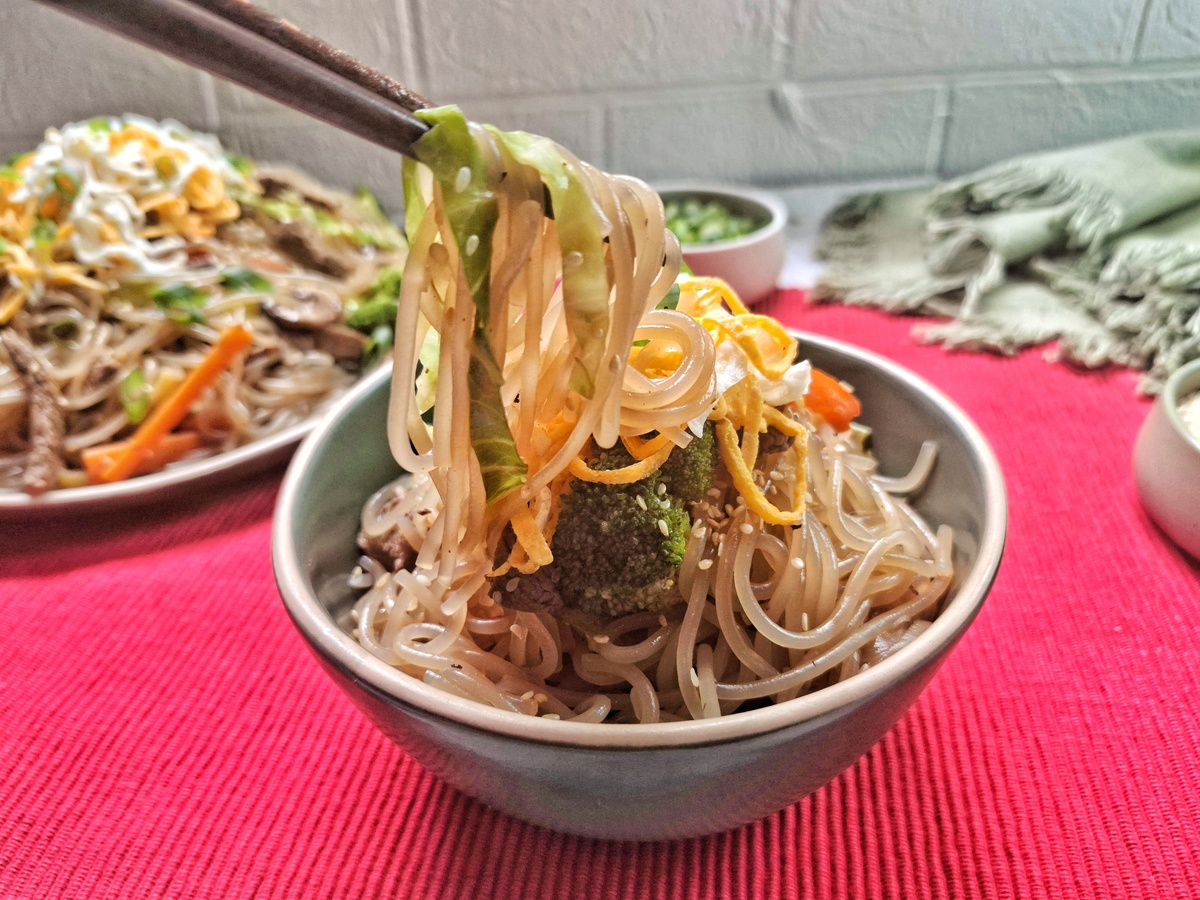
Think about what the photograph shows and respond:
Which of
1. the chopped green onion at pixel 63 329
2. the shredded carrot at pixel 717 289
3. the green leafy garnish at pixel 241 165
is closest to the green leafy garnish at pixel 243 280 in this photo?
the chopped green onion at pixel 63 329

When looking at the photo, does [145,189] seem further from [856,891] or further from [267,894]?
[856,891]

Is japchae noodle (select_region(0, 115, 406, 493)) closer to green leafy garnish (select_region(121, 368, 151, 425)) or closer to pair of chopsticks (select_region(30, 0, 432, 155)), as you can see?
green leafy garnish (select_region(121, 368, 151, 425))

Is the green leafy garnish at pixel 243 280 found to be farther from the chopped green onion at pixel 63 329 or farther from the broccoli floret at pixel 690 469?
the broccoli floret at pixel 690 469

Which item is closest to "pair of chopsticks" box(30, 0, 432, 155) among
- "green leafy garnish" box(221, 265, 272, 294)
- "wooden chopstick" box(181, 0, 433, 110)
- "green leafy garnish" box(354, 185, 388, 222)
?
Answer: "wooden chopstick" box(181, 0, 433, 110)

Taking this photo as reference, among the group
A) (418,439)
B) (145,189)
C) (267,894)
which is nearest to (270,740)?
(267,894)

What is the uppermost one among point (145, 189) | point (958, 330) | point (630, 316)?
point (630, 316)

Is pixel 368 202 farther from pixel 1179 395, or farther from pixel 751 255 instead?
pixel 1179 395

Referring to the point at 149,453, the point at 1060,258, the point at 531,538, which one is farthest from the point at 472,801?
the point at 1060,258
